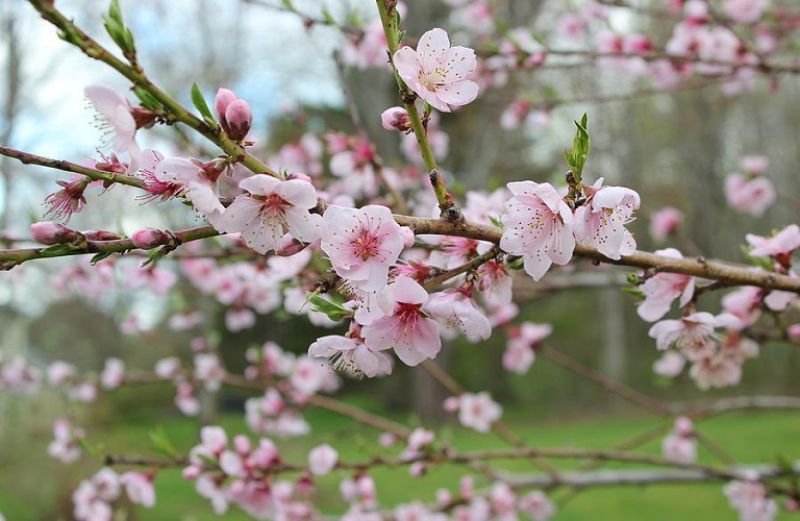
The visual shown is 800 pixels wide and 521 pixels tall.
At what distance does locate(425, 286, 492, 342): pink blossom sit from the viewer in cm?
104

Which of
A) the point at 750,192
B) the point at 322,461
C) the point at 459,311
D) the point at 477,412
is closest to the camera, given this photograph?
the point at 459,311

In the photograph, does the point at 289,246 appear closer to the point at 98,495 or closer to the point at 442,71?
the point at 442,71

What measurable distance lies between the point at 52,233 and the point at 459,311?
0.56 m

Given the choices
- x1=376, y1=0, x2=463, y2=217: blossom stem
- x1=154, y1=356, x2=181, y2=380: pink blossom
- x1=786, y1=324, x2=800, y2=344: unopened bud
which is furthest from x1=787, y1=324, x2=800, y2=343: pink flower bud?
x1=154, y1=356, x2=181, y2=380: pink blossom

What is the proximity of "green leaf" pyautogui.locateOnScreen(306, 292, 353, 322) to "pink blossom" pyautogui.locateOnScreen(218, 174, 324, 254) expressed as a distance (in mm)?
93

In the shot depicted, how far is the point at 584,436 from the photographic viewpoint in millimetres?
10648

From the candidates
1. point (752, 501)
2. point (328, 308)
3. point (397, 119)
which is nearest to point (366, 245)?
point (328, 308)

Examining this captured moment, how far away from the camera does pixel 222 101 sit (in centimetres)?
90

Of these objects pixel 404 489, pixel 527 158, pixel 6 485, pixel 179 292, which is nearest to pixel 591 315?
pixel 527 158

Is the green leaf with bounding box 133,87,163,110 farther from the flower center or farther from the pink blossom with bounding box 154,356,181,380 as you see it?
the pink blossom with bounding box 154,356,181,380

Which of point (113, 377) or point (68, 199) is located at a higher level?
point (113, 377)

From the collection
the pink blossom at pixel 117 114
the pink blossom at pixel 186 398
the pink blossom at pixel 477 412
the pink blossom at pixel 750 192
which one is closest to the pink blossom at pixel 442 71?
the pink blossom at pixel 117 114

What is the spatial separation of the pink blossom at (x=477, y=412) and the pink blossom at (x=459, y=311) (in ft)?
7.83

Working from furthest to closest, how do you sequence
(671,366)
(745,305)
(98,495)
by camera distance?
(671,366), (98,495), (745,305)
